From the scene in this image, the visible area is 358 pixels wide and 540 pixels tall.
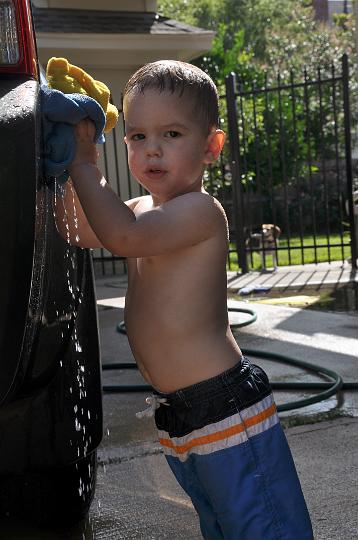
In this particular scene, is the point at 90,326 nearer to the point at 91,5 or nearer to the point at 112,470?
the point at 112,470

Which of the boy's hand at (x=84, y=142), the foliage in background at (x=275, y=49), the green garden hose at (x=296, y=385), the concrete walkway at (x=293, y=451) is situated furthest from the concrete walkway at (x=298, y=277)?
the foliage in background at (x=275, y=49)

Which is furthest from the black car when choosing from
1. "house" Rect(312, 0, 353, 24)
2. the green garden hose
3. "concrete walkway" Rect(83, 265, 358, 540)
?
"house" Rect(312, 0, 353, 24)

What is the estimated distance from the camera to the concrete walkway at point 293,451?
287cm

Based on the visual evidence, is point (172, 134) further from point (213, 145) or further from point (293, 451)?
point (293, 451)

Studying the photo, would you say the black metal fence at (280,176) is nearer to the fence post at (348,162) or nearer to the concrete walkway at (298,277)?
the fence post at (348,162)

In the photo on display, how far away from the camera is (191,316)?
2250 millimetres

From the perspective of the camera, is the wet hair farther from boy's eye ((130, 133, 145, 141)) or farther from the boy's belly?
the boy's belly

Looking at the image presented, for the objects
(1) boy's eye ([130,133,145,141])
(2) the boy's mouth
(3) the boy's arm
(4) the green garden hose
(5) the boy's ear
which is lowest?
(4) the green garden hose

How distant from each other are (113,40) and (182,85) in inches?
375

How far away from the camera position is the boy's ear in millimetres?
2273

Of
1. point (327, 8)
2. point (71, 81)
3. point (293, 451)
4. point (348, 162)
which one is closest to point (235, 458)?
point (71, 81)

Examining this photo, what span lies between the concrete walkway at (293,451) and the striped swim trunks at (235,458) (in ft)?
1.88

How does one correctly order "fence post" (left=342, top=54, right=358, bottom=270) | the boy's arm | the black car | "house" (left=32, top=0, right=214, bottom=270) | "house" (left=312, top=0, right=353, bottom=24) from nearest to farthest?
the black car, the boy's arm, "fence post" (left=342, top=54, right=358, bottom=270), "house" (left=32, top=0, right=214, bottom=270), "house" (left=312, top=0, right=353, bottom=24)

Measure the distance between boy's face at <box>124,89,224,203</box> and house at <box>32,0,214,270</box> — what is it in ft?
29.2
